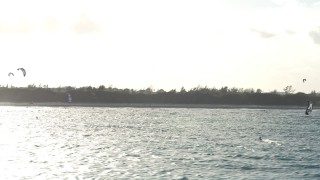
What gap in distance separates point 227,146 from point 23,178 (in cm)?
2764

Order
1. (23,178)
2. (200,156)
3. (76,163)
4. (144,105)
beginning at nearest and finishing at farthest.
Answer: (23,178) < (76,163) < (200,156) < (144,105)

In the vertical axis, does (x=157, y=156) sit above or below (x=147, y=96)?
below

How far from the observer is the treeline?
19088cm

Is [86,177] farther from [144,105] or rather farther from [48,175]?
[144,105]

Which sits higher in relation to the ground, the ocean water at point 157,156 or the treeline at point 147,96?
the treeline at point 147,96

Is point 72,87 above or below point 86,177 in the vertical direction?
above

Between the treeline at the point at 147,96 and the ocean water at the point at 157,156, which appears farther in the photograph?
the treeline at the point at 147,96

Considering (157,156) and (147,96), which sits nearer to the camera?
(157,156)

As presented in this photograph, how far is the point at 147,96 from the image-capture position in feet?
629

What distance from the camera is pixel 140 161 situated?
153 feet

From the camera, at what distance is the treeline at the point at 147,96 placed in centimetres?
19088

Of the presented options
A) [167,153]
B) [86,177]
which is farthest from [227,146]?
[86,177]

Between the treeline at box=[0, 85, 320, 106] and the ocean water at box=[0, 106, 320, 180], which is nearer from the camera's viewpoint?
the ocean water at box=[0, 106, 320, 180]

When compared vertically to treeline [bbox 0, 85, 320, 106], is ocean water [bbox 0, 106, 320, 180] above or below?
below
